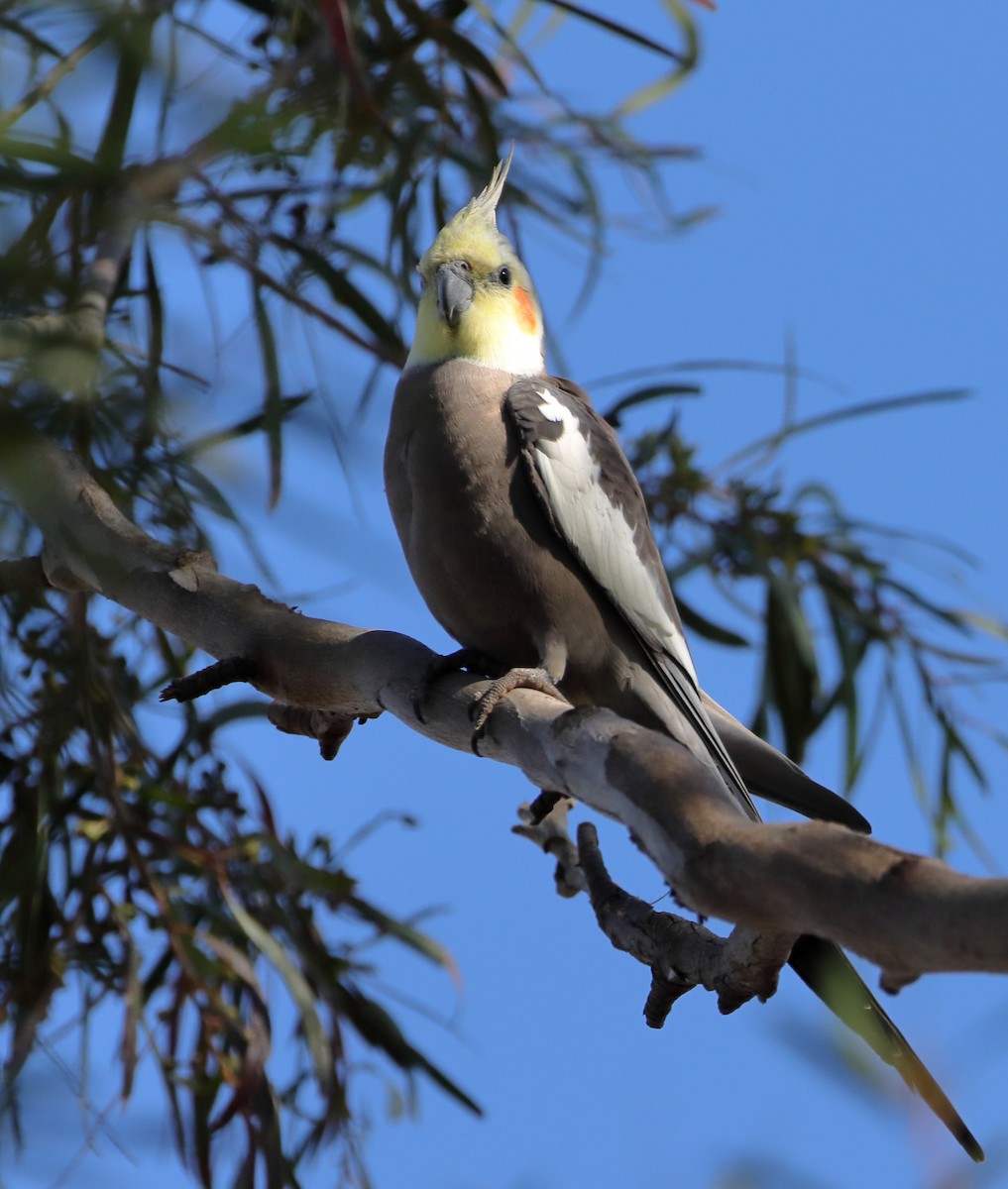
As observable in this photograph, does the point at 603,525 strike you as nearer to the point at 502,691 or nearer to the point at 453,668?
the point at 453,668

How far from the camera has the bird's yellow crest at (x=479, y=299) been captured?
2.22 m

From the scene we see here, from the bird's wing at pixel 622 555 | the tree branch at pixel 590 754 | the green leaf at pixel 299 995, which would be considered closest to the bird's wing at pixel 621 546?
the bird's wing at pixel 622 555

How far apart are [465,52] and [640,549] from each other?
1009mm

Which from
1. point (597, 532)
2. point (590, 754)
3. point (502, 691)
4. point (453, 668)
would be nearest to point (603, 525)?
point (597, 532)

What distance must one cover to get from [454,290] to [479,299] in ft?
0.17

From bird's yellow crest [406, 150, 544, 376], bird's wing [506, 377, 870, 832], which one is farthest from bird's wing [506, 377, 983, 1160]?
bird's yellow crest [406, 150, 544, 376]

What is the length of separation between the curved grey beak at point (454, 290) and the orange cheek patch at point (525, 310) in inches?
4.0

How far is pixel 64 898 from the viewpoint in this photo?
2379 millimetres

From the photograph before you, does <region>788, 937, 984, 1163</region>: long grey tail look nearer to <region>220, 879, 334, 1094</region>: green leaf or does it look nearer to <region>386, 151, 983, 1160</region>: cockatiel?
<region>386, 151, 983, 1160</region>: cockatiel

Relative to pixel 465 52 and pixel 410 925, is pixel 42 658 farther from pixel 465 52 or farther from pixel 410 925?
pixel 465 52

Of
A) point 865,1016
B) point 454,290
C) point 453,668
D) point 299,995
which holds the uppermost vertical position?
point 454,290

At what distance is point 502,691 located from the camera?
1.59 m

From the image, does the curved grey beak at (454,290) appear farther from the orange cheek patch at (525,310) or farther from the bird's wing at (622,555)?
the bird's wing at (622,555)

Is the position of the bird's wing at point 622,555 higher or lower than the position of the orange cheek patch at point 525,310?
lower
